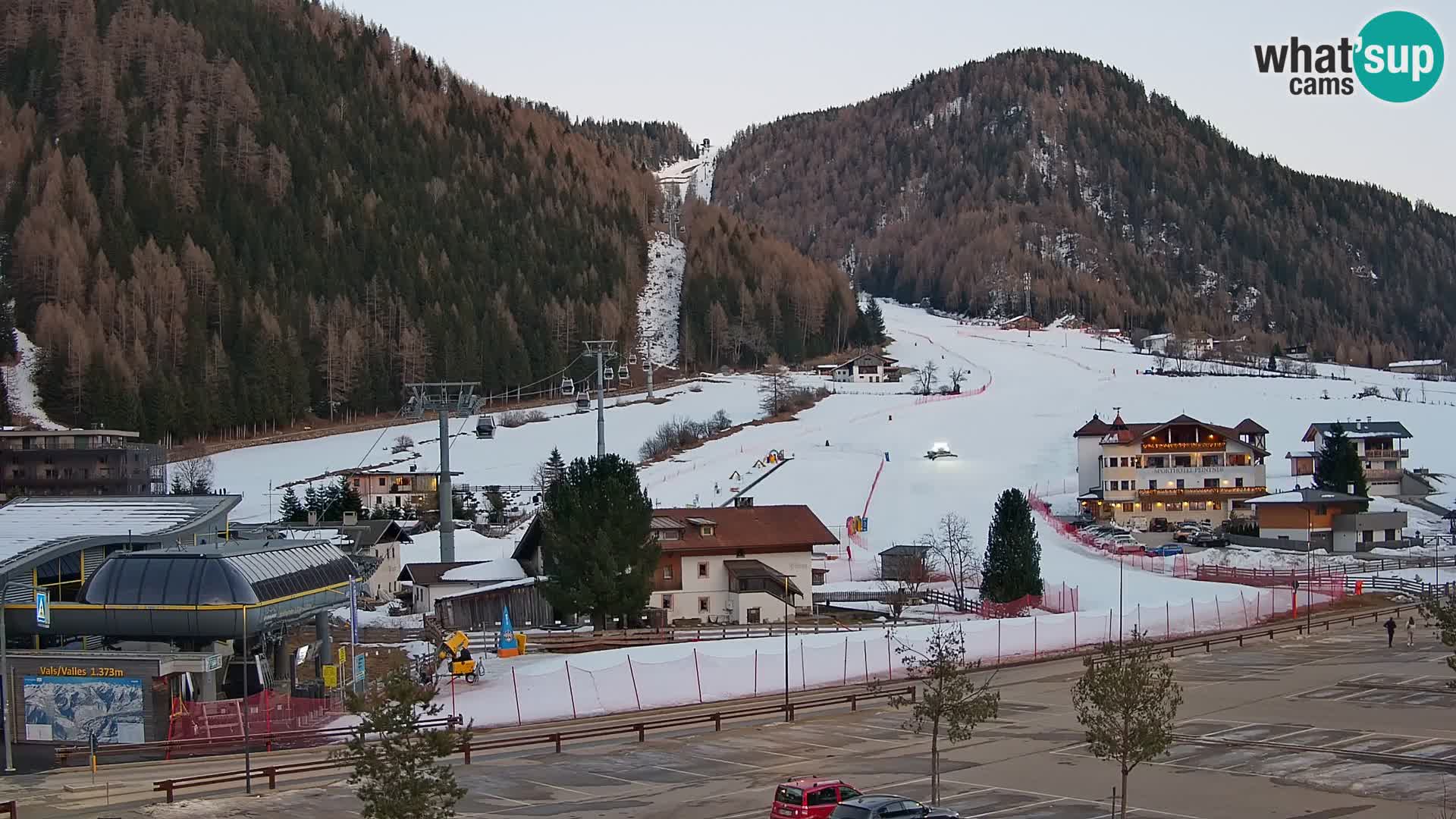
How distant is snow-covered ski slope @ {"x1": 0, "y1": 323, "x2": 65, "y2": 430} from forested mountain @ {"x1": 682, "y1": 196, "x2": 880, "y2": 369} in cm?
6079

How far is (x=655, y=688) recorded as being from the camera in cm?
3484

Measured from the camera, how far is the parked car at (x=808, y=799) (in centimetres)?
2133

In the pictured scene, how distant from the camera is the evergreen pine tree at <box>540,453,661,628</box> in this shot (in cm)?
4303

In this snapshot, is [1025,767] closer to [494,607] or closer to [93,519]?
[494,607]

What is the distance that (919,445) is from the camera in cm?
9062

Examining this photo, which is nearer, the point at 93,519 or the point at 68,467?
the point at 93,519

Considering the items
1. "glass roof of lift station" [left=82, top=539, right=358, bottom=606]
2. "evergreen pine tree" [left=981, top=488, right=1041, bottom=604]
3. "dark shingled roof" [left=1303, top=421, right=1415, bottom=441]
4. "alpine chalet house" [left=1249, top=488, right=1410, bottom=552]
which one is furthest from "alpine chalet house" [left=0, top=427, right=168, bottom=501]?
"dark shingled roof" [left=1303, top=421, right=1415, bottom=441]

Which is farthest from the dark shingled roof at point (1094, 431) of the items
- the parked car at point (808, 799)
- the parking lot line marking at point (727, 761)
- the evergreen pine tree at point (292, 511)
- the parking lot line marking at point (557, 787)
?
the parked car at point (808, 799)

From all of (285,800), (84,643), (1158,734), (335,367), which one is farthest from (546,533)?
(335,367)

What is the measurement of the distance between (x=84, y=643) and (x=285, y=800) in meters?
9.55

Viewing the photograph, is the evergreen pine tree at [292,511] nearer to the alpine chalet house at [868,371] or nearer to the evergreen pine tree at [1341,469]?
the evergreen pine tree at [1341,469]

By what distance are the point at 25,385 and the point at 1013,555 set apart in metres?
93.2

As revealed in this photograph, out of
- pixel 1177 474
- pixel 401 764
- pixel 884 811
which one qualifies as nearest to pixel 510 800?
pixel 884 811

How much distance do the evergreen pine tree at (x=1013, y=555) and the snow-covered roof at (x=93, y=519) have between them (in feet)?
82.1
